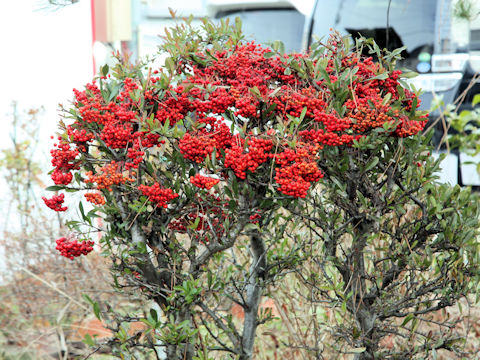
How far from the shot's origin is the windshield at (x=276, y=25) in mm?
6051

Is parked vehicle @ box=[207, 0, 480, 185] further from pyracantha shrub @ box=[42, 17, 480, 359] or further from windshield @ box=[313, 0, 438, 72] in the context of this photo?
pyracantha shrub @ box=[42, 17, 480, 359]

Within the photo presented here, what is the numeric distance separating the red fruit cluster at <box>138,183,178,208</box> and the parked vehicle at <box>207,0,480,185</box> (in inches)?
119

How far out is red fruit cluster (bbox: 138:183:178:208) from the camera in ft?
5.61

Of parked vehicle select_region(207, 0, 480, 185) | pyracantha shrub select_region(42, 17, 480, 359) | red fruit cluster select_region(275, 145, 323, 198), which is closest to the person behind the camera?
red fruit cluster select_region(275, 145, 323, 198)

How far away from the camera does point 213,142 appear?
5.50 ft

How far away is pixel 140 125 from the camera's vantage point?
1764 mm

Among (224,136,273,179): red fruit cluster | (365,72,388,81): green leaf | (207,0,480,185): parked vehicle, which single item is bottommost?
(224,136,273,179): red fruit cluster

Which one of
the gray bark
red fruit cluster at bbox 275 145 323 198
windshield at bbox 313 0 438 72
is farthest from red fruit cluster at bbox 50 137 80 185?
windshield at bbox 313 0 438 72

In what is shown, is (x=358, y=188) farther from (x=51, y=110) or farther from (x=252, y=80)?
(x=51, y=110)

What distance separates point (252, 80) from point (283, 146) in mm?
261

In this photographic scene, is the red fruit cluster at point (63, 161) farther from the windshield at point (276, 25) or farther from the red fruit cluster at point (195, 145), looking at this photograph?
the windshield at point (276, 25)

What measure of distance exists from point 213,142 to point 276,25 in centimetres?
479

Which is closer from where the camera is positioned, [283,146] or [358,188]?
[283,146]

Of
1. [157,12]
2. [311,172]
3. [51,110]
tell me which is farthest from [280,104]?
[157,12]
